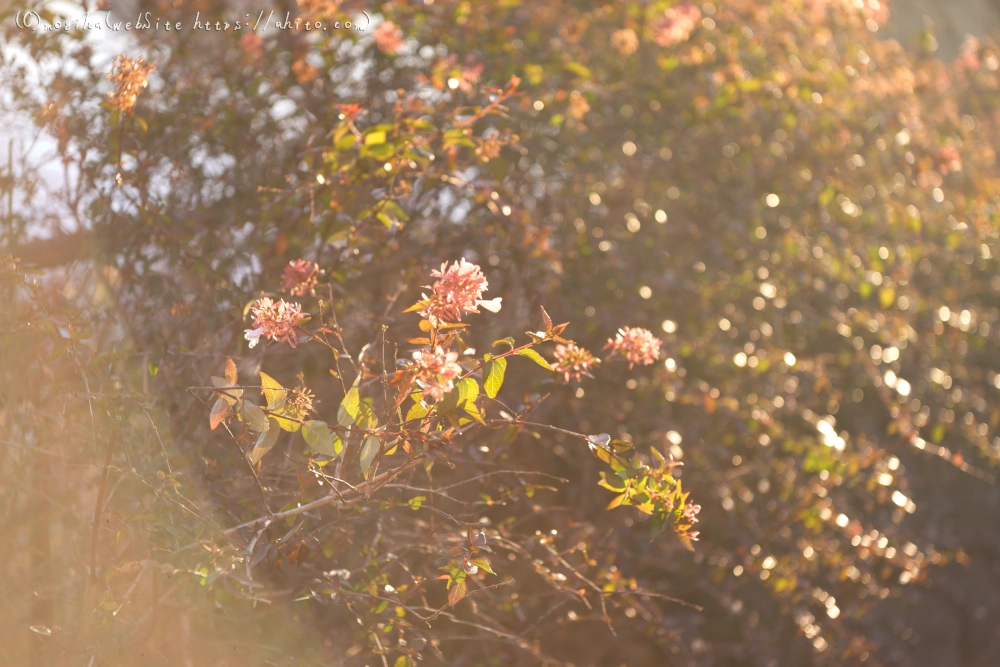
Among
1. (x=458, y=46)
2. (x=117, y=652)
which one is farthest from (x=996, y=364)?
(x=117, y=652)

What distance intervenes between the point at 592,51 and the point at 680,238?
0.86 metres

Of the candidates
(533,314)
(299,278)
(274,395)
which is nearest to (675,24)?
(533,314)

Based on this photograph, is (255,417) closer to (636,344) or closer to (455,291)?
(455,291)

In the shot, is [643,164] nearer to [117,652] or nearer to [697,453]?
[697,453]

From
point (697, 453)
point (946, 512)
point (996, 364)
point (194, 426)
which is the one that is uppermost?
point (194, 426)

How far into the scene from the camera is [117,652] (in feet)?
5.84

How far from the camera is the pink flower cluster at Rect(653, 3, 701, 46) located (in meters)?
3.12

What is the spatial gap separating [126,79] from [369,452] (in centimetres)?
104

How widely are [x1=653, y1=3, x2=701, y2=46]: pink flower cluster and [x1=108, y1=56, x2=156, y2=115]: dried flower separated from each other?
77.8 inches

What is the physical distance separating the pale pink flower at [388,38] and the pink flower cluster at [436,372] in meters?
1.68

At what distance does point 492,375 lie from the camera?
4.59 ft

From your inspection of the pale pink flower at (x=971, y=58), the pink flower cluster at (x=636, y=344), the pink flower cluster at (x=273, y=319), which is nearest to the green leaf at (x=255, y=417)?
the pink flower cluster at (x=273, y=319)

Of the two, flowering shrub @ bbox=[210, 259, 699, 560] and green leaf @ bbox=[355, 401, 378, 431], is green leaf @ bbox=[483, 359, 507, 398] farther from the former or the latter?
green leaf @ bbox=[355, 401, 378, 431]

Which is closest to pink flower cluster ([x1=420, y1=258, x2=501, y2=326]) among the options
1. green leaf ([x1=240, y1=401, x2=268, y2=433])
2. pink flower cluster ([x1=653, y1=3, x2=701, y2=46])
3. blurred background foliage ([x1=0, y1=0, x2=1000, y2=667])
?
green leaf ([x1=240, y1=401, x2=268, y2=433])
